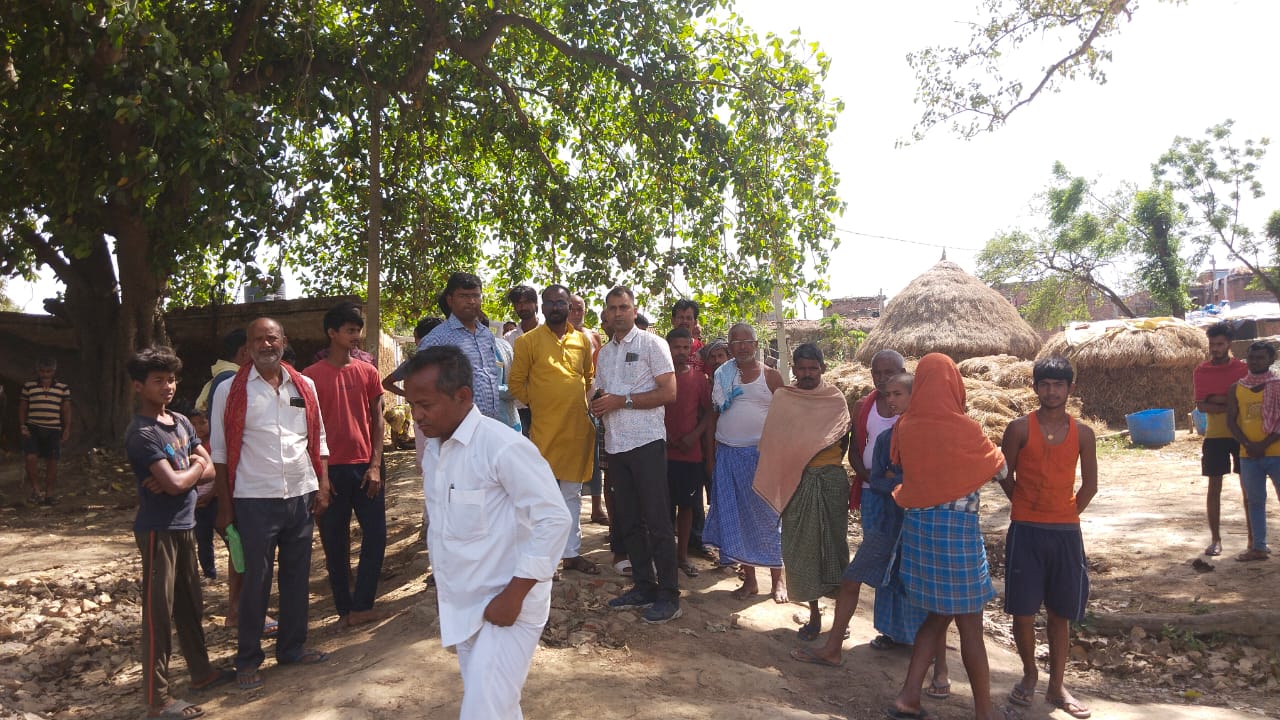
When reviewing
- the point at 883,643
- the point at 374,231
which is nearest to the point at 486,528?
the point at 883,643

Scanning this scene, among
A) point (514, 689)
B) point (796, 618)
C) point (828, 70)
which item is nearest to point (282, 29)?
point (828, 70)

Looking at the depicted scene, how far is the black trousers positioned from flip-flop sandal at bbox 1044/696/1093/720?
79.0 inches

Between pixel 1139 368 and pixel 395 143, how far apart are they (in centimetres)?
1360

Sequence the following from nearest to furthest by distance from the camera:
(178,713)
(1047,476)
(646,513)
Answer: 1. (178,713)
2. (1047,476)
3. (646,513)

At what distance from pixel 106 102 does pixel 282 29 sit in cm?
270

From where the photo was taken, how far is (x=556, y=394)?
16.4 ft

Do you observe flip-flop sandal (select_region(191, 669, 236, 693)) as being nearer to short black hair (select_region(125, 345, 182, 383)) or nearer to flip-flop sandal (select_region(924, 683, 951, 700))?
short black hair (select_region(125, 345, 182, 383))

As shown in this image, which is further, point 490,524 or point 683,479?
point 683,479

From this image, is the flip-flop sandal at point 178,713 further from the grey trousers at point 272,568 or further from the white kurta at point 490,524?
the white kurta at point 490,524

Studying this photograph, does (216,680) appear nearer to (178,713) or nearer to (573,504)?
(178,713)

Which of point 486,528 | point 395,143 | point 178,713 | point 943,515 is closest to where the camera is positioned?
point 486,528

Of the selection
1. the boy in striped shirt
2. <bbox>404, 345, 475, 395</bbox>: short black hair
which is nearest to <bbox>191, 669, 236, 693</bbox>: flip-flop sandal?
<bbox>404, 345, 475, 395</bbox>: short black hair

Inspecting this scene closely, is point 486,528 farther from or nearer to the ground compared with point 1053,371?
nearer to the ground

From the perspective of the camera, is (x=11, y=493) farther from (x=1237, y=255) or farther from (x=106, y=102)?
(x=1237, y=255)
